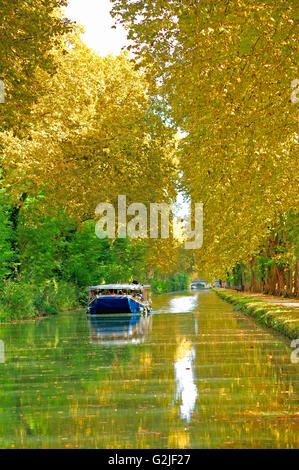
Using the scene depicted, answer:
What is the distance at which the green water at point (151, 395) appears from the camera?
35.0 feet

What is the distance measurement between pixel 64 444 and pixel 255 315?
3381 centimetres

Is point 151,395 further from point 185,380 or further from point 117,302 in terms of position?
point 117,302

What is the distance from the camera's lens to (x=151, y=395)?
14.7 meters

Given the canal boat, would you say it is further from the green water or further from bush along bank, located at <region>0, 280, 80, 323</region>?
the green water

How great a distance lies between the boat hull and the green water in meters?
26.3

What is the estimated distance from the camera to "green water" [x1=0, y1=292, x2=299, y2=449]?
35.0 feet

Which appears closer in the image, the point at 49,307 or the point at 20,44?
the point at 20,44

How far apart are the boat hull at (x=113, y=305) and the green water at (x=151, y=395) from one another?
2633 cm

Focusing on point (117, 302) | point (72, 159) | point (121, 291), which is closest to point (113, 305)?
point (117, 302)

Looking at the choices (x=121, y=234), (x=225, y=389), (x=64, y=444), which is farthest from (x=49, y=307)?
(x=64, y=444)

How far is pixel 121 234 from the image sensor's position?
70.4 meters

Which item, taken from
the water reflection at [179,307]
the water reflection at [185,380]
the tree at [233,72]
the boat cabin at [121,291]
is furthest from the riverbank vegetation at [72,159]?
the water reflection at [185,380]
